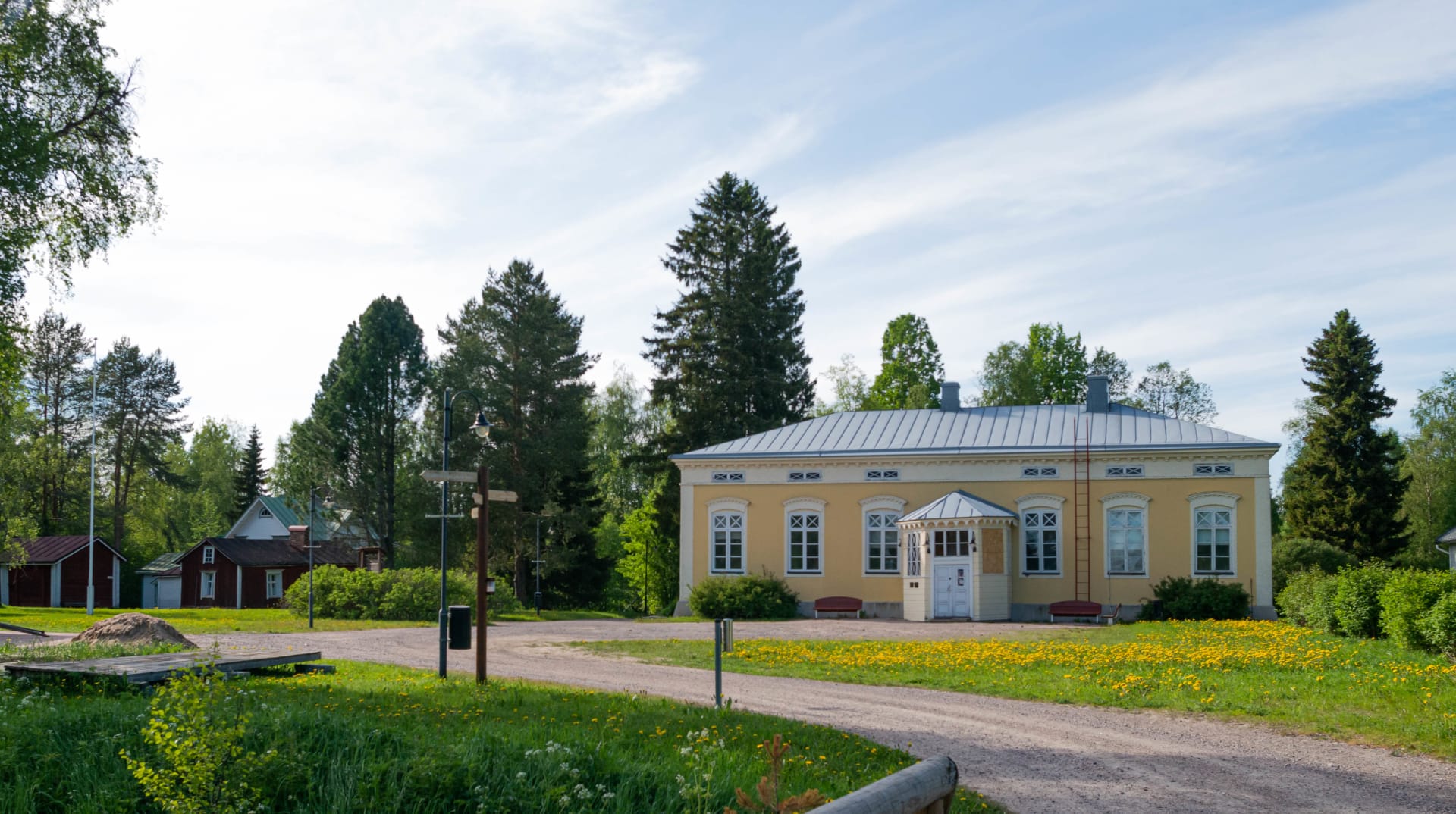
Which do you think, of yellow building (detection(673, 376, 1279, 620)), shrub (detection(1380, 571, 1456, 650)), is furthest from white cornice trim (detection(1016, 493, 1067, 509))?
shrub (detection(1380, 571, 1456, 650))

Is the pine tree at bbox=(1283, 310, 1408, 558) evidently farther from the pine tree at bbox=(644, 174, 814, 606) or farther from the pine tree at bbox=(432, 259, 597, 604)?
the pine tree at bbox=(432, 259, 597, 604)

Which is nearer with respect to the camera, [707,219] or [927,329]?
[707,219]

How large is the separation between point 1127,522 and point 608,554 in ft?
107

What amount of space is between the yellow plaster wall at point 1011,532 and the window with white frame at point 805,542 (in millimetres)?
188

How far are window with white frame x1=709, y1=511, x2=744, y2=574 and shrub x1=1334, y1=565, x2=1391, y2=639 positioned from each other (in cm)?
1718

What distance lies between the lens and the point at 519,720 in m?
9.41

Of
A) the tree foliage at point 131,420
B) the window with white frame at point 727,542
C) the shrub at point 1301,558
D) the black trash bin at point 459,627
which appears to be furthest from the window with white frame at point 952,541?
the tree foliage at point 131,420

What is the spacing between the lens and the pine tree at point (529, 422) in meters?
44.1

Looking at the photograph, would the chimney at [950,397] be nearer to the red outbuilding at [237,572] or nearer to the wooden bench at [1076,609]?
the wooden bench at [1076,609]

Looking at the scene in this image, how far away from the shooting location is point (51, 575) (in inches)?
1841

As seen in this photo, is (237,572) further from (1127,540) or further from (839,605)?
(1127,540)

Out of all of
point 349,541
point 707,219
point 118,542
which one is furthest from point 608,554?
point 118,542

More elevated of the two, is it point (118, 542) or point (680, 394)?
point (680, 394)

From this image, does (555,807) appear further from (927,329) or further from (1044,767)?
(927,329)
